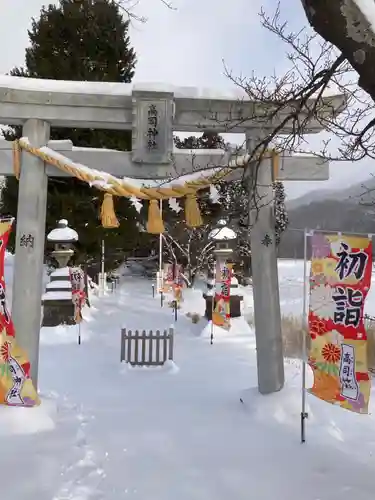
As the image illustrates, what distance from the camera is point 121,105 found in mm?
6367

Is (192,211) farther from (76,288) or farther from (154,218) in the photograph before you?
(76,288)

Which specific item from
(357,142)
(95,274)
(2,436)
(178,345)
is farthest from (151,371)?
(95,274)

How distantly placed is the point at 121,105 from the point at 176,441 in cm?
437

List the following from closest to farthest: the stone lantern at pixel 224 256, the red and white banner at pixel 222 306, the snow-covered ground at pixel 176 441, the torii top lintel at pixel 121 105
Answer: the snow-covered ground at pixel 176 441
the torii top lintel at pixel 121 105
the red and white banner at pixel 222 306
the stone lantern at pixel 224 256

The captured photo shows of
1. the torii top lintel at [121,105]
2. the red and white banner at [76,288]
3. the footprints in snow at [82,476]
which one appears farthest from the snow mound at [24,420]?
the red and white banner at [76,288]

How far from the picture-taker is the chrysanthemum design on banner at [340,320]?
14.7 feet

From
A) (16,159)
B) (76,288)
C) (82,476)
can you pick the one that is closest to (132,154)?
(16,159)

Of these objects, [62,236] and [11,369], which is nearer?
[11,369]

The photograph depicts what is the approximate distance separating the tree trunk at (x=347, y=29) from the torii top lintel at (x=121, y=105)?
3.30m

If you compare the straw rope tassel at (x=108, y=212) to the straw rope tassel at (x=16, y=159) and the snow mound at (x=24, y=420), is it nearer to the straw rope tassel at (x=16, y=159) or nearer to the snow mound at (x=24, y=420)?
the straw rope tassel at (x=16, y=159)

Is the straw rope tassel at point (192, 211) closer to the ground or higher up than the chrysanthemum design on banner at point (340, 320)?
higher up

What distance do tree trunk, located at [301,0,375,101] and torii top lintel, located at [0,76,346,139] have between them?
3.30m

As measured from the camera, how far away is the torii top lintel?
6.21 m

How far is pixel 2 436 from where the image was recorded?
521 cm
